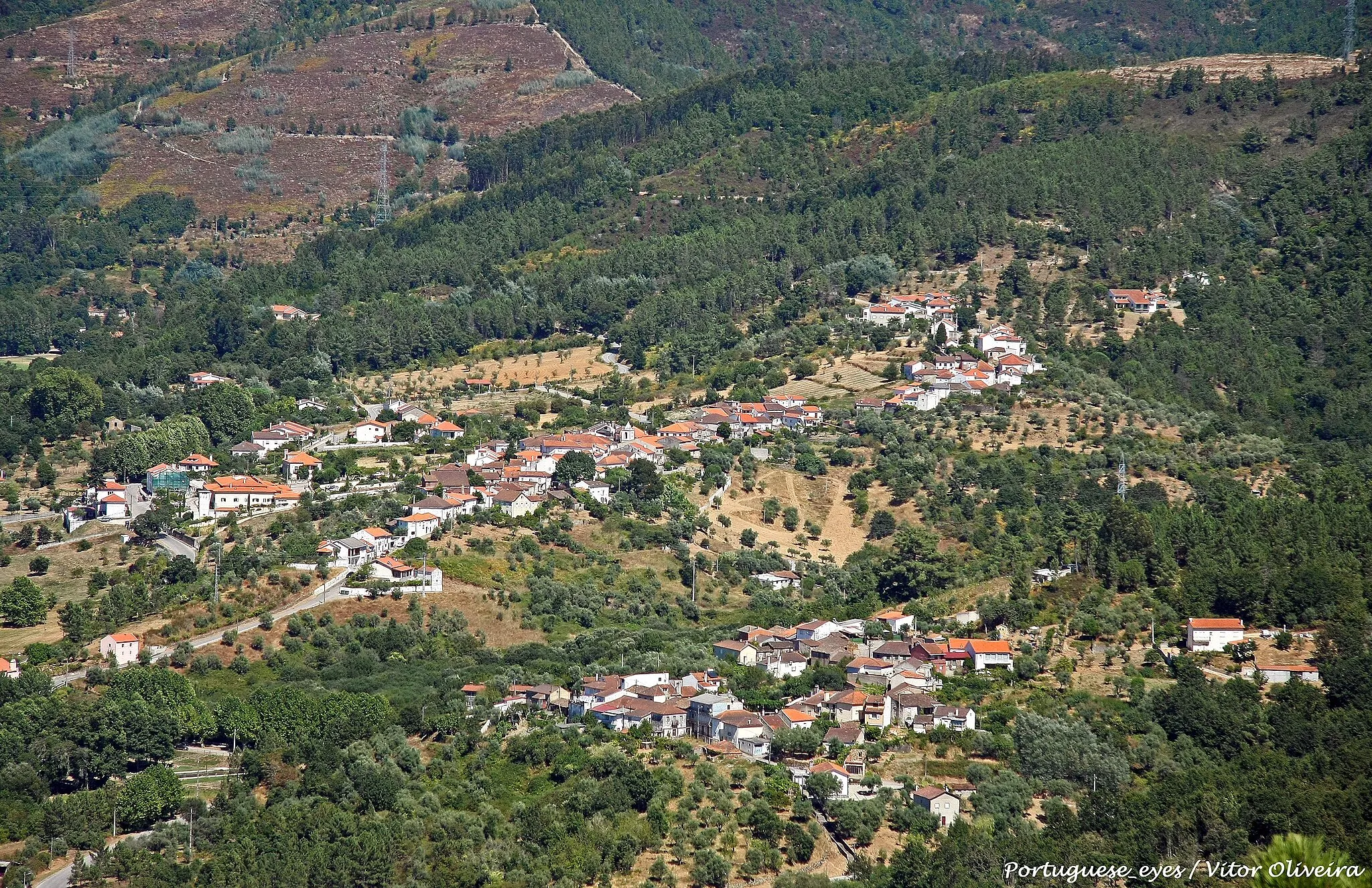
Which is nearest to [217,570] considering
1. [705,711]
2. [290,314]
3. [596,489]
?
[596,489]

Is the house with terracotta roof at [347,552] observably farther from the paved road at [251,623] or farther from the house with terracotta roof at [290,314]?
the house with terracotta roof at [290,314]

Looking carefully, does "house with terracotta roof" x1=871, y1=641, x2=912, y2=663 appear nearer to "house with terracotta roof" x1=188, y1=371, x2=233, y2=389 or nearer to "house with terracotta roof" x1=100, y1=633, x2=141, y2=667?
"house with terracotta roof" x1=100, y1=633, x2=141, y2=667

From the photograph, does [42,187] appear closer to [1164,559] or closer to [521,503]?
[521,503]

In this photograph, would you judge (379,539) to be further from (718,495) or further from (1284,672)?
(1284,672)

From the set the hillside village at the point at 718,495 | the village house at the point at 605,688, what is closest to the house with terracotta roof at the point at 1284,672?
the hillside village at the point at 718,495

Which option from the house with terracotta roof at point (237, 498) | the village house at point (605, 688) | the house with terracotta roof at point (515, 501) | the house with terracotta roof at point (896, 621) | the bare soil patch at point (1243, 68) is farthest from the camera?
the bare soil patch at point (1243, 68)

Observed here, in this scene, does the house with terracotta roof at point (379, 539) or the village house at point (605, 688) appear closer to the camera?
the village house at point (605, 688)

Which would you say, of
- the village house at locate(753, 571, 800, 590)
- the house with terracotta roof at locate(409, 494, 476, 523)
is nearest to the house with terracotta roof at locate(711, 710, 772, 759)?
the village house at locate(753, 571, 800, 590)
